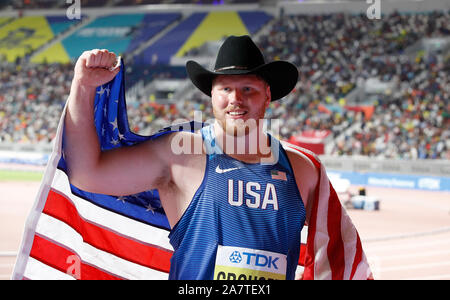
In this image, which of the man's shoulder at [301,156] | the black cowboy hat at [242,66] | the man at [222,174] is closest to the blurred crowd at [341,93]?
the man's shoulder at [301,156]

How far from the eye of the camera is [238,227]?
265 cm

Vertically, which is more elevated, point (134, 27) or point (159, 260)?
point (134, 27)

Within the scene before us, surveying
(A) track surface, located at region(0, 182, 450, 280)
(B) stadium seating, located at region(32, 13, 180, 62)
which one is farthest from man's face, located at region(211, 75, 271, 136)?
(B) stadium seating, located at region(32, 13, 180, 62)

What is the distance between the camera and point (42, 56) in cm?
4241

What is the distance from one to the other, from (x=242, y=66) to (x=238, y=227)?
2.69 ft

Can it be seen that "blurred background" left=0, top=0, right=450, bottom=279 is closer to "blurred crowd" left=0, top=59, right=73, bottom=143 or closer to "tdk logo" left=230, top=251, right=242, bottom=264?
"blurred crowd" left=0, top=59, right=73, bottom=143

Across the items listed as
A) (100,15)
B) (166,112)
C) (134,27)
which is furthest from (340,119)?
(100,15)

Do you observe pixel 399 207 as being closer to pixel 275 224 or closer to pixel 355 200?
pixel 355 200

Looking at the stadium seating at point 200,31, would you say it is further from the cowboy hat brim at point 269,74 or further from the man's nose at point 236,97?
the man's nose at point 236,97

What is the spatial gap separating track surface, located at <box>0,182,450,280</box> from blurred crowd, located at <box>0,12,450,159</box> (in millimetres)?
4830

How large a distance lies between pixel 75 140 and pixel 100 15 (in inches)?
1746

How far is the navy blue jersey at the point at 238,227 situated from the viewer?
264 cm

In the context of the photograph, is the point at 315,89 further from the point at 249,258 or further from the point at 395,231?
the point at 249,258
